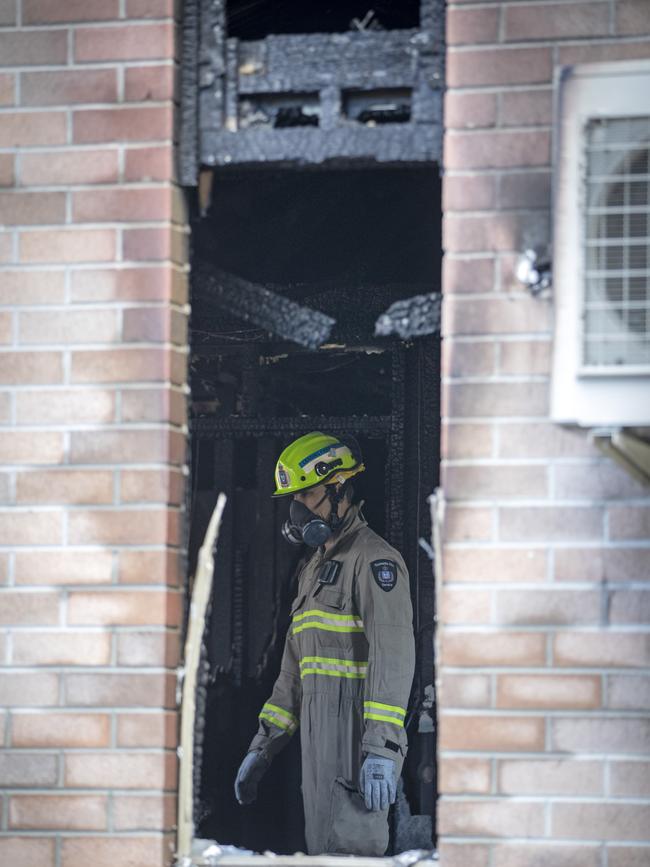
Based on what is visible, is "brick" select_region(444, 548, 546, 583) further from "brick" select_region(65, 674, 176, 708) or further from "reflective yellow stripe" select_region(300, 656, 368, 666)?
"reflective yellow stripe" select_region(300, 656, 368, 666)

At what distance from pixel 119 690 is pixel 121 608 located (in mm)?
242

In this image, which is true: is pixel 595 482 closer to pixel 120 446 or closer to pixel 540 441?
pixel 540 441

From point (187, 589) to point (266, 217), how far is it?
2399 millimetres

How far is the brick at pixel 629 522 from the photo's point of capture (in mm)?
3584

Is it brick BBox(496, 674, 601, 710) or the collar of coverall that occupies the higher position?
the collar of coverall

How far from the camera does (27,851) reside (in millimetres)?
3748

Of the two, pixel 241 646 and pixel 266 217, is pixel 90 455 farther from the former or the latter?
pixel 241 646

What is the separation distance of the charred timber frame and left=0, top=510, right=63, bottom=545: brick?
1119 millimetres

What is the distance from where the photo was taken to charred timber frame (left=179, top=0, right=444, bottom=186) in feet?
12.7

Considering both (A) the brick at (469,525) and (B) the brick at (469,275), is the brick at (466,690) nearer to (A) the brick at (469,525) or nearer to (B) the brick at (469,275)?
(A) the brick at (469,525)

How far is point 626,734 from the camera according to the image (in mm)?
3545

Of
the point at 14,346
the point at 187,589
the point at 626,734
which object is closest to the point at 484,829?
the point at 626,734

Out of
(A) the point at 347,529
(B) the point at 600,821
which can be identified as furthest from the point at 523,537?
(A) the point at 347,529

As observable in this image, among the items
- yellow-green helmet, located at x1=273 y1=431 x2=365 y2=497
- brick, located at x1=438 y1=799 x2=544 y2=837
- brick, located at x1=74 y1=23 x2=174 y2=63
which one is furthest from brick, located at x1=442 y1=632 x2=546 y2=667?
yellow-green helmet, located at x1=273 y1=431 x2=365 y2=497
